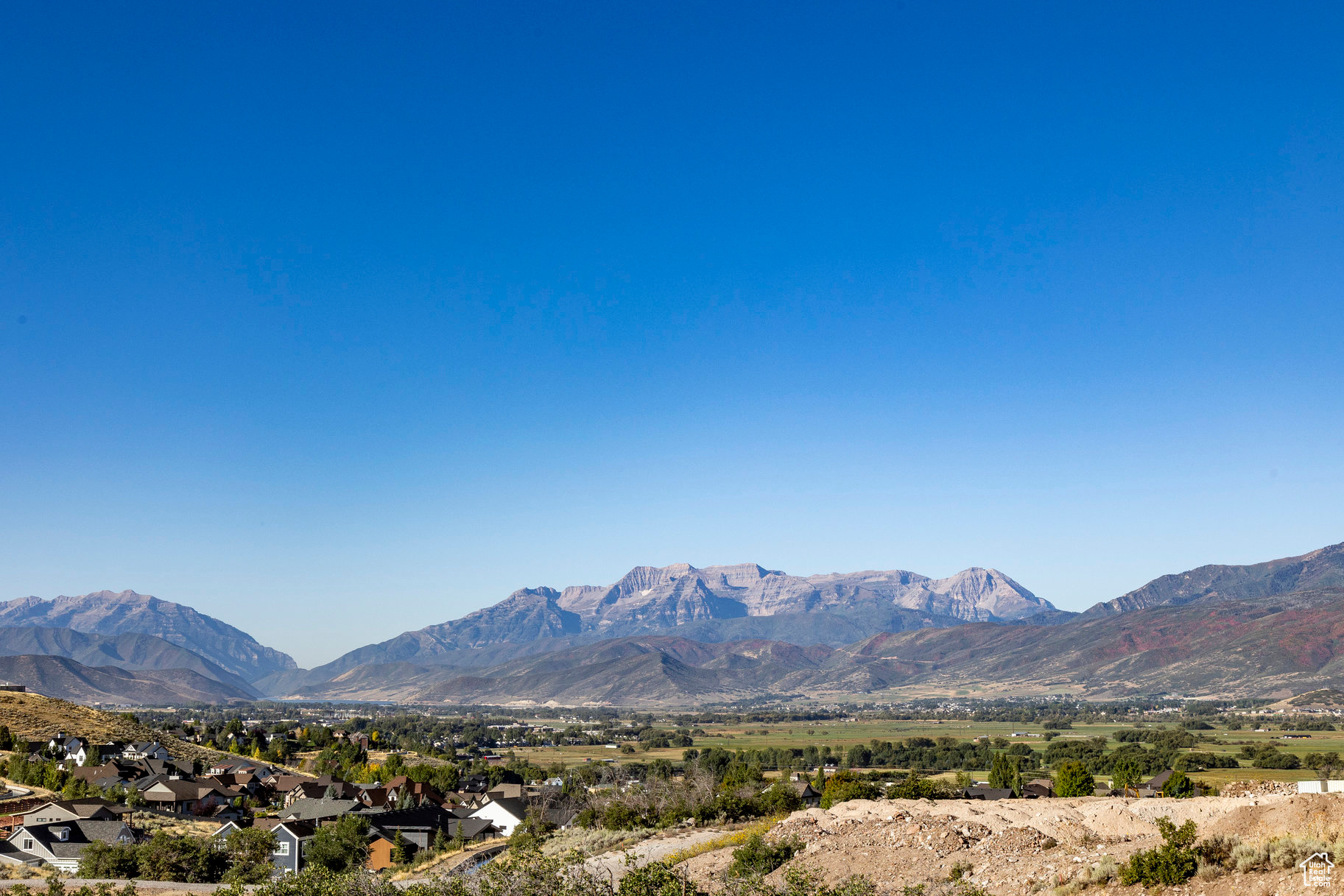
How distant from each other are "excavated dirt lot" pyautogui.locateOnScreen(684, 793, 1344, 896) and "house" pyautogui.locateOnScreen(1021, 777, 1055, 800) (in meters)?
42.8

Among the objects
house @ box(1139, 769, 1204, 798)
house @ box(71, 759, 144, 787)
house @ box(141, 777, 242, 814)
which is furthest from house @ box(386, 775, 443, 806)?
house @ box(1139, 769, 1204, 798)

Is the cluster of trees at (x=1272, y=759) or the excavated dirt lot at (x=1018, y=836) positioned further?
the cluster of trees at (x=1272, y=759)

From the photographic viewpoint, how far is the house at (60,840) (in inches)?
2357

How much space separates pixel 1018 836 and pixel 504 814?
54.6 meters

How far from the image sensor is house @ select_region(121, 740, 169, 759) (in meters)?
108

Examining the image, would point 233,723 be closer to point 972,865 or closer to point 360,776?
point 360,776

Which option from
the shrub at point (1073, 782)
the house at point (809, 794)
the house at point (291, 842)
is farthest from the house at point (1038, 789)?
the house at point (291, 842)

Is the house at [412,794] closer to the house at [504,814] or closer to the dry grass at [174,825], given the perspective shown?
the house at [504,814]

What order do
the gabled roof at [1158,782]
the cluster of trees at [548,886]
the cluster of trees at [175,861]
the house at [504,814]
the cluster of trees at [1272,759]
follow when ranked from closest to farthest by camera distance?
the cluster of trees at [548,886]
the cluster of trees at [175,861]
the house at [504,814]
the gabled roof at [1158,782]
the cluster of trees at [1272,759]

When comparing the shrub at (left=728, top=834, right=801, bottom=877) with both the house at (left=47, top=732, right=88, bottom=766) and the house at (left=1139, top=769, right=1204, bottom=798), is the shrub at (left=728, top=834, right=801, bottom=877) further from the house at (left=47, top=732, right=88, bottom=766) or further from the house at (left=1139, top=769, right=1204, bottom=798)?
the house at (left=47, top=732, right=88, bottom=766)

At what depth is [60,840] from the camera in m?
63.8

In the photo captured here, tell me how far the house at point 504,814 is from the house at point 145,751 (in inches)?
1932

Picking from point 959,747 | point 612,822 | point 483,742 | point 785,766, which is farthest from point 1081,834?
point 483,742

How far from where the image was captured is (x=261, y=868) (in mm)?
55531
